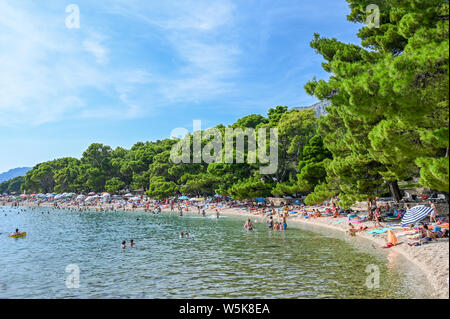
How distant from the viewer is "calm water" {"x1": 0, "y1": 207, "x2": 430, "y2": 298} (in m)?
13.1

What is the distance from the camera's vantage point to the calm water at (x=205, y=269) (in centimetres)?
1312

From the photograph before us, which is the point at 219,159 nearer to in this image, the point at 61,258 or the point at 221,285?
the point at 61,258

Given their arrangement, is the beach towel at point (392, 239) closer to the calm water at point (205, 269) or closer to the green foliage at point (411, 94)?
the calm water at point (205, 269)

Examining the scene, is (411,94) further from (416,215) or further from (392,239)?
(392,239)

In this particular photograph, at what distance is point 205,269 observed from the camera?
1722 centimetres

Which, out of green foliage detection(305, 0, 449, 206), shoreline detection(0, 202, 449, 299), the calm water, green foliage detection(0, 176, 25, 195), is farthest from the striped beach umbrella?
green foliage detection(0, 176, 25, 195)

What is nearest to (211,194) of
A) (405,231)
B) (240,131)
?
(240,131)

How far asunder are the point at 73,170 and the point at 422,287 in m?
113

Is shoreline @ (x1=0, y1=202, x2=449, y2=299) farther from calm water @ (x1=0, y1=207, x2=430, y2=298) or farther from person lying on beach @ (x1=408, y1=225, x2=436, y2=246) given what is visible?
calm water @ (x1=0, y1=207, x2=430, y2=298)

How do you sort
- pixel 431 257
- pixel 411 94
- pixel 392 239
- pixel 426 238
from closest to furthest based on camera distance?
pixel 411 94 → pixel 431 257 → pixel 426 238 → pixel 392 239

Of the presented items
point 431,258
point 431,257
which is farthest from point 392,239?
point 431,258

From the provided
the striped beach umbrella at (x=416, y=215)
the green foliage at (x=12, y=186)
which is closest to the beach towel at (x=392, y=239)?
the striped beach umbrella at (x=416, y=215)

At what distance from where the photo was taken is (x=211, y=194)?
231 feet
